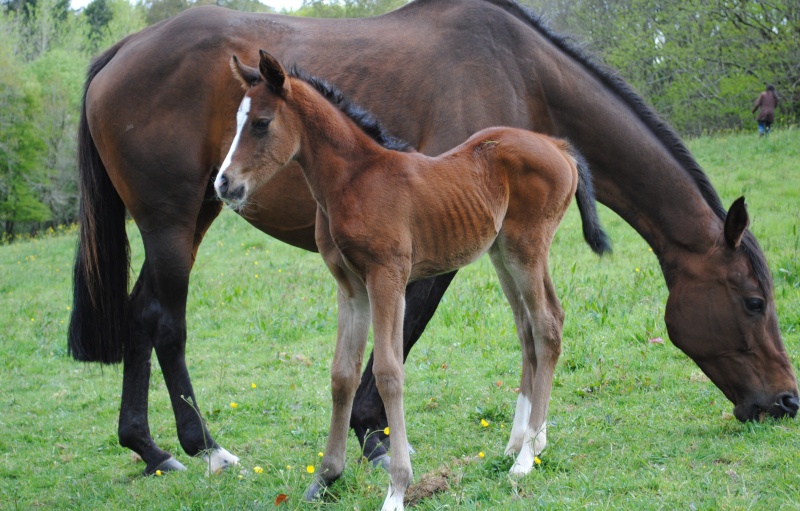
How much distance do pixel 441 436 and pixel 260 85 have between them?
2.56 metres

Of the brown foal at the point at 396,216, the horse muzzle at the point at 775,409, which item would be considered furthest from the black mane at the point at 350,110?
the horse muzzle at the point at 775,409

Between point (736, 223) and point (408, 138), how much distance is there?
6.74 ft

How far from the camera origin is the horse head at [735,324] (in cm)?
448

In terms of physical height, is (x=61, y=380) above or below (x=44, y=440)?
below

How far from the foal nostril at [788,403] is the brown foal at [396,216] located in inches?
56.6

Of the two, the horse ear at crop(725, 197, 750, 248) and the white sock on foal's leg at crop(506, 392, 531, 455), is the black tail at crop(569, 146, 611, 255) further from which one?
the white sock on foal's leg at crop(506, 392, 531, 455)

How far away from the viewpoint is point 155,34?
5.34 metres

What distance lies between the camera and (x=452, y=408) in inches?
217

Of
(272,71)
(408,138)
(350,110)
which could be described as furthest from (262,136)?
(408,138)

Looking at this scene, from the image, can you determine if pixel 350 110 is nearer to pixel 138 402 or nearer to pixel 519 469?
pixel 519 469

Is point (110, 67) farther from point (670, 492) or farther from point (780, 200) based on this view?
point (780, 200)

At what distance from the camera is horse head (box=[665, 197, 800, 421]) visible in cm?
448

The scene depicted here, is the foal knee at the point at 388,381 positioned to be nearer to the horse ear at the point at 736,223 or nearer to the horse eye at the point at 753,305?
the horse ear at the point at 736,223

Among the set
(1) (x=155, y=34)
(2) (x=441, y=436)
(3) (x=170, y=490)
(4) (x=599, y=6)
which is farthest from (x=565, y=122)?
(4) (x=599, y=6)
